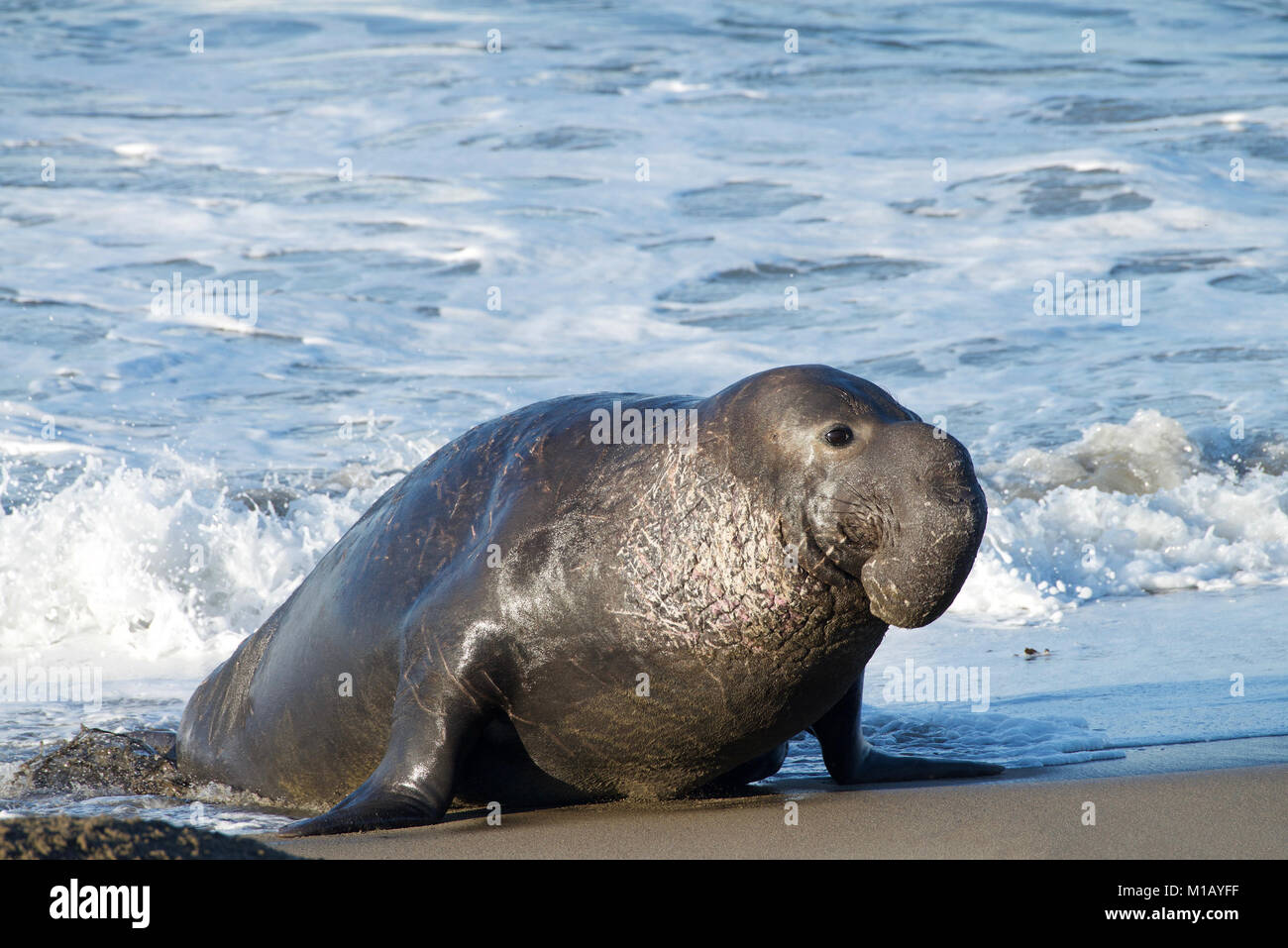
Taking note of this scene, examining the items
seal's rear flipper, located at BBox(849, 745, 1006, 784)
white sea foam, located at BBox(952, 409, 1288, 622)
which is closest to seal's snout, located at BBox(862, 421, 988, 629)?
seal's rear flipper, located at BBox(849, 745, 1006, 784)

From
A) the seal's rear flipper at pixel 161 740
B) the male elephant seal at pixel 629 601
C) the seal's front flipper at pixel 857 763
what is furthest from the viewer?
the seal's rear flipper at pixel 161 740

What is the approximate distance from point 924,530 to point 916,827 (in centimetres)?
82

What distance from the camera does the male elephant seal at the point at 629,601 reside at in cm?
379

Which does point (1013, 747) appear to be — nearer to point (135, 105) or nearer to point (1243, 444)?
point (1243, 444)

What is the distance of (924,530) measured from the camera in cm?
360

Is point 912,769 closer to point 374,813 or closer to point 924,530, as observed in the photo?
point 924,530

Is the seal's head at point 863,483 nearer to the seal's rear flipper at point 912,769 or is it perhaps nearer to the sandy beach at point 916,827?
the sandy beach at point 916,827

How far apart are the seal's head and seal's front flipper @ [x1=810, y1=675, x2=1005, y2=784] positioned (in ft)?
3.01

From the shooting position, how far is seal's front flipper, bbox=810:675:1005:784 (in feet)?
15.5

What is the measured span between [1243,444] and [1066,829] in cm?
708

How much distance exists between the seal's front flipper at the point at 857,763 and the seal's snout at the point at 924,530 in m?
1.06

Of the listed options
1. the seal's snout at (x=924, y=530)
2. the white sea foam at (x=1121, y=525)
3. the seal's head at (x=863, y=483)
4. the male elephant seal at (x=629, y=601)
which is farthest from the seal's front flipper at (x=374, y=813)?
the white sea foam at (x=1121, y=525)

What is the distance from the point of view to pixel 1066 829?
381cm

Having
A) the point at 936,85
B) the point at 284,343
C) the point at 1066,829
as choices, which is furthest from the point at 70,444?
the point at 936,85
